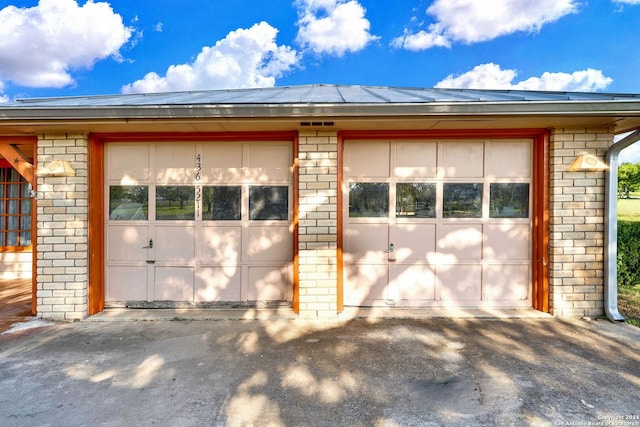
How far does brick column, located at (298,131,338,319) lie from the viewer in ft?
12.9

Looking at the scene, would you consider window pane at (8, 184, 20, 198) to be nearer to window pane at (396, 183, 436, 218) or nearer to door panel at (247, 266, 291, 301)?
door panel at (247, 266, 291, 301)

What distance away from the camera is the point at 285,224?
426cm

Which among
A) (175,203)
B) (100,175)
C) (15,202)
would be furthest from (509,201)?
(15,202)

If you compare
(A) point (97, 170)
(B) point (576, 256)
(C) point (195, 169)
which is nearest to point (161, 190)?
(C) point (195, 169)

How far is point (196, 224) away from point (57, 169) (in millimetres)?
1719

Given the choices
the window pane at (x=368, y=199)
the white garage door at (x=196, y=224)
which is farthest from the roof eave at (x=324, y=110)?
the window pane at (x=368, y=199)

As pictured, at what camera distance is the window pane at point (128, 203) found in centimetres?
431

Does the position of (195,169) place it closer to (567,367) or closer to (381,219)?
(381,219)

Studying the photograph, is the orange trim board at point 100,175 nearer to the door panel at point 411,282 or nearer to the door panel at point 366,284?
the door panel at point 366,284

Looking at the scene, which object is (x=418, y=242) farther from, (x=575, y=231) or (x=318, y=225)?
(x=575, y=231)

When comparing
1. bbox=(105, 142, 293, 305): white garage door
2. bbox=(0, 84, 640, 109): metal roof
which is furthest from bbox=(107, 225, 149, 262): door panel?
bbox=(0, 84, 640, 109): metal roof

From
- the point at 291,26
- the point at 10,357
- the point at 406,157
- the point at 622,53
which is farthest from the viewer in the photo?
the point at 291,26

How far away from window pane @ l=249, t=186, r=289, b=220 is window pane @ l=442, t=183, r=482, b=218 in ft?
7.06

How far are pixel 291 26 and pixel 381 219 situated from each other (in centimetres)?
1538
